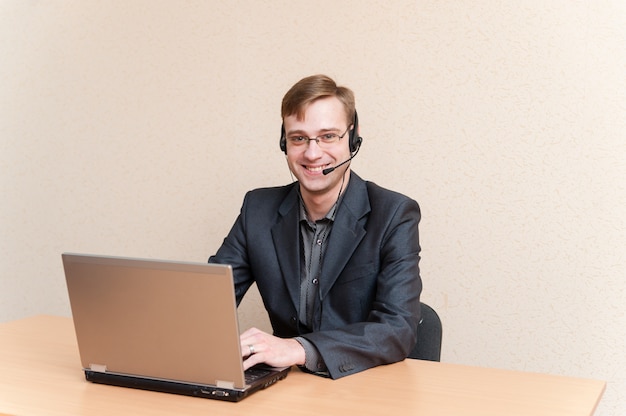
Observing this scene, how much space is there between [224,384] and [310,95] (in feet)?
2.91

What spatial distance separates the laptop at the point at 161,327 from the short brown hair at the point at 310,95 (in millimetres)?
747

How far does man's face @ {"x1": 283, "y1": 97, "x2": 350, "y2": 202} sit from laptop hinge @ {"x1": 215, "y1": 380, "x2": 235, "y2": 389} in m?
0.72

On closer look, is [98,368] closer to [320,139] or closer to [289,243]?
[289,243]

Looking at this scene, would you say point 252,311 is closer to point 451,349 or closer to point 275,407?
point 451,349

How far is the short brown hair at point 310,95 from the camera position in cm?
218

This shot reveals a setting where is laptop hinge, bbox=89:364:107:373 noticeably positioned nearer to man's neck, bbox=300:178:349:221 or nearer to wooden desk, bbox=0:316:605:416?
wooden desk, bbox=0:316:605:416

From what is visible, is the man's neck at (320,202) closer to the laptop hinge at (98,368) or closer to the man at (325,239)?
the man at (325,239)

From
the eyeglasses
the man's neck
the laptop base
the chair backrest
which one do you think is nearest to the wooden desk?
the laptop base

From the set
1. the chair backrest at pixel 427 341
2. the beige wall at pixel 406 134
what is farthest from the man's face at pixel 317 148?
the beige wall at pixel 406 134

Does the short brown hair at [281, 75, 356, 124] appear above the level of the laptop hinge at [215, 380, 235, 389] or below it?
above

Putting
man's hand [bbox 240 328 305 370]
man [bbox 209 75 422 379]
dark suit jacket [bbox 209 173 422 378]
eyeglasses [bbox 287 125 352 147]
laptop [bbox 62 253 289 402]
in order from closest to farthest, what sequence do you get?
laptop [bbox 62 253 289 402] → man's hand [bbox 240 328 305 370] → dark suit jacket [bbox 209 173 422 378] → man [bbox 209 75 422 379] → eyeglasses [bbox 287 125 352 147]

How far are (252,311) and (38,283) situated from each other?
1.19 m

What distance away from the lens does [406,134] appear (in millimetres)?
2842

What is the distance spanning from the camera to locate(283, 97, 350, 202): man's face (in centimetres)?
218
